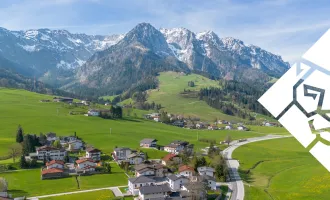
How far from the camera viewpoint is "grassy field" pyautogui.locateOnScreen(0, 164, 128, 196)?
50478 mm

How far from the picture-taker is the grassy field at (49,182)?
50.5 meters

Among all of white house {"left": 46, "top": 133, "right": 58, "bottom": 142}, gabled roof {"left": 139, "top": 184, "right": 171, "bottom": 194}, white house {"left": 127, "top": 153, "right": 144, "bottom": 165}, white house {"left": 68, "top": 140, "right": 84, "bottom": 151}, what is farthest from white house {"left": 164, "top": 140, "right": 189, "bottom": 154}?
gabled roof {"left": 139, "top": 184, "right": 171, "bottom": 194}

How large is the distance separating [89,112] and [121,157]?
5696 cm

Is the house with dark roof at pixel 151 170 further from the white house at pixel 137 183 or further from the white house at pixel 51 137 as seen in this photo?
the white house at pixel 51 137

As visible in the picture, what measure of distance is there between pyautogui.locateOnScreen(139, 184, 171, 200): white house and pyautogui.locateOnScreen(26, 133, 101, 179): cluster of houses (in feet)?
58.8

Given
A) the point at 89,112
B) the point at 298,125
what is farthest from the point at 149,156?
the point at 89,112

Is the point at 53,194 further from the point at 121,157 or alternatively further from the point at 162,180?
the point at 121,157

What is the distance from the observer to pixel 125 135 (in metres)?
97.4

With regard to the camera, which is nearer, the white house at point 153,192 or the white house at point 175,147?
the white house at point 153,192

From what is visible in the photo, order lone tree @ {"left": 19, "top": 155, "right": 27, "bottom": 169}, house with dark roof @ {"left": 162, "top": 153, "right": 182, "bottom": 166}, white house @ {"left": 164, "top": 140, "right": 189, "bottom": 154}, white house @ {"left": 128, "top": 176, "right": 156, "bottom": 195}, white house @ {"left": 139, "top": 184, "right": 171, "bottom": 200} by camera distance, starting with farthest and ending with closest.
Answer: white house @ {"left": 164, "top": 140, "right": 189, "bottom": 154} → house with dark roof @ {"left": 162, "top": 153, "right": 182, "bottom": 166} → lone tree @ {"left": 19, "top": 155, "right": 27, "bottom": 169} → white house @ {"left": 128, "top": 176, "right": 156, "bottom": 195} → white house @ {"left": 139, "top": 184, "right": 171, "bottom": 200}

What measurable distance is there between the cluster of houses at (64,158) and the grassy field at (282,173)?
98.2ft

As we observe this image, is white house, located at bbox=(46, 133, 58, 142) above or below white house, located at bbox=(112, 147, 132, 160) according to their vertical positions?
above

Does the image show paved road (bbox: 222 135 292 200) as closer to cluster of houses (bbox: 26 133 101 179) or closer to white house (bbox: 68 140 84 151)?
cluster of houses (bbox: 26 133 101 179)

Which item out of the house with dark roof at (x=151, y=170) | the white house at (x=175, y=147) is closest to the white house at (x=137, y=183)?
the house with dark roof at (x=151, y=170)
